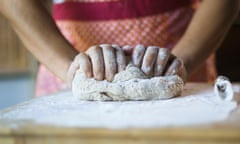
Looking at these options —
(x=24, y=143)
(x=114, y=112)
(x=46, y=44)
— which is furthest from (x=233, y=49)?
(x=24, y=143)

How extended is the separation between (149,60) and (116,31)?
331 mm

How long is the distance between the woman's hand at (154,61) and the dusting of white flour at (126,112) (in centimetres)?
5

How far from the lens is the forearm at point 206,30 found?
2.59 ft

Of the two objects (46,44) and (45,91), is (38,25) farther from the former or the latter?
(45,91)

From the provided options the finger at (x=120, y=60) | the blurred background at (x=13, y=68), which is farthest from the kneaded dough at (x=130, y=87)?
the blurred background at (x=13, y=68)

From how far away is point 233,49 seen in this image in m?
1.38

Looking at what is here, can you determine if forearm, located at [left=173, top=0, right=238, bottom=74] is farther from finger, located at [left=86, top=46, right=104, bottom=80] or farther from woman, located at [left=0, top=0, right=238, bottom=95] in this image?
finger, located at [left=86, top=46, right=104, bottom=80]

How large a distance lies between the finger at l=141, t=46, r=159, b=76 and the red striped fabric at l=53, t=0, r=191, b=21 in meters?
0.33

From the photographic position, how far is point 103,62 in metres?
0.62

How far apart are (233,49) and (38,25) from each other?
31.9 inches

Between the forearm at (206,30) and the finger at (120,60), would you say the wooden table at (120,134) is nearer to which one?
the finger at (120,60)

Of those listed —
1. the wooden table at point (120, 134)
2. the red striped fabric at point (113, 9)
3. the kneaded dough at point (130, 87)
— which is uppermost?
the red striped fabric at point (113, 9)

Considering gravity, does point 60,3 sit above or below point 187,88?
above

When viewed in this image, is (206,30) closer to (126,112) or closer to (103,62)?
(103,62)
